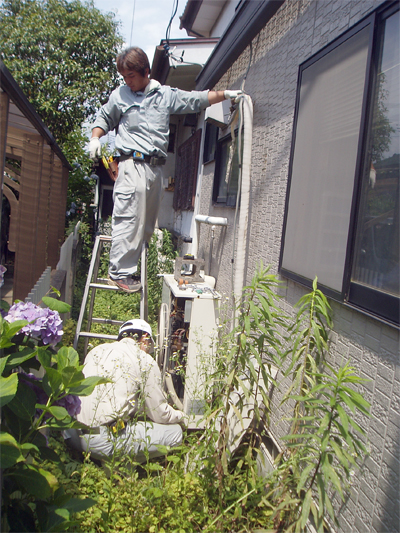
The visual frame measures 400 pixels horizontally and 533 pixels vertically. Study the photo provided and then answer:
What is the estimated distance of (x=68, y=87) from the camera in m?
14.3

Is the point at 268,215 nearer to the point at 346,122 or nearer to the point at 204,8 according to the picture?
the point at 346,122

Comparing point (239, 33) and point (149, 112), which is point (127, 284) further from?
point (239, 33)

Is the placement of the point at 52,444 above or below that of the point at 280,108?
below

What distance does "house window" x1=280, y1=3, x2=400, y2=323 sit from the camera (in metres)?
1.81

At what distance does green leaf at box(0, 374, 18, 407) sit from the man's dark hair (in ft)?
10.6

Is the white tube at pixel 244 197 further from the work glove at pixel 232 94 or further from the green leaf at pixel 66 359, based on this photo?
the green leaf at pixel 66 359

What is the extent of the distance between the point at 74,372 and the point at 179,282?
2.58 meters

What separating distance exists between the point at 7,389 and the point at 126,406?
1584mm

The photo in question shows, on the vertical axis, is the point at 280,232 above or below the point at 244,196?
below

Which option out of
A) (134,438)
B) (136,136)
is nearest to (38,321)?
(134,438)

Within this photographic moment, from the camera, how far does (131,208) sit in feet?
13.0

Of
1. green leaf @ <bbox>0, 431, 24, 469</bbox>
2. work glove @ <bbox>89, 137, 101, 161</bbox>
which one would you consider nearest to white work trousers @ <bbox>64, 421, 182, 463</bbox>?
green leaf @ <bbox>0, 431, 24, 469</bbox>

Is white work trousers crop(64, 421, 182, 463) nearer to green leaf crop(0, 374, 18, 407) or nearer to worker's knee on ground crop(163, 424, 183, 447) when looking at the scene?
worker's knee on ground crop(163, 424, 183, 447)

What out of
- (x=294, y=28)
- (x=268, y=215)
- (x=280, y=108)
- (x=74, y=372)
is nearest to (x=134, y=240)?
(x=268, y=215)
